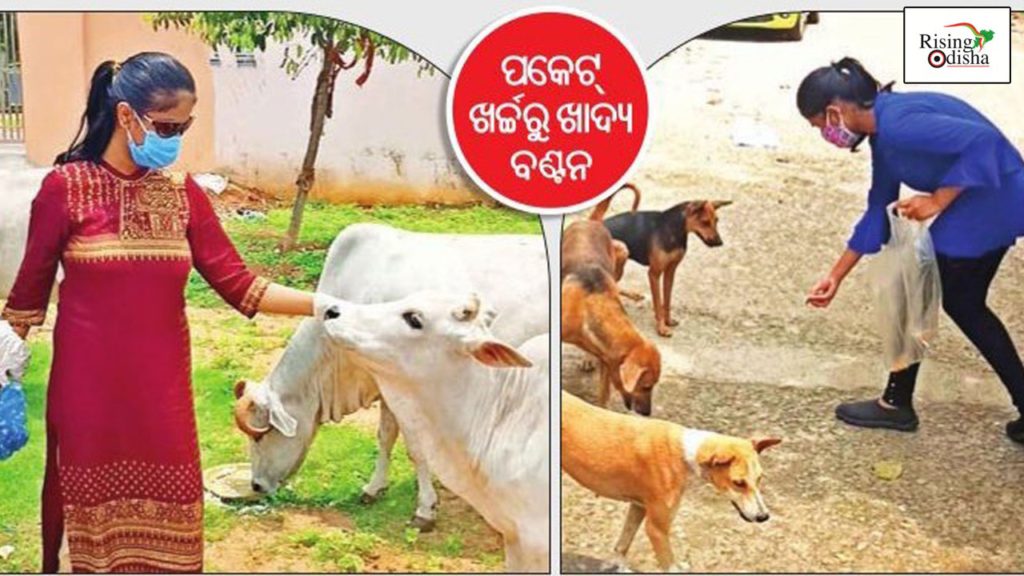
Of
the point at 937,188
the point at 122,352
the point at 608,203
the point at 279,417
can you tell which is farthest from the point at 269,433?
the point at 937,188

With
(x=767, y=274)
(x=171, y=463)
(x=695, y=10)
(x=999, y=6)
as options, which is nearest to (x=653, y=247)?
(x=767, y=274)

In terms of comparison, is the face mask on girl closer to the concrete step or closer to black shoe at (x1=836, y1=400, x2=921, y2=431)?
black shoe at (x1=836, y1=400, x2=921, y2=431)

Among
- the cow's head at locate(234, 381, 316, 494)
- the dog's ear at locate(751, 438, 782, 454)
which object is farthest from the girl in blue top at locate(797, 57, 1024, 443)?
the cow's head at locate(234, 381, 316, 494)

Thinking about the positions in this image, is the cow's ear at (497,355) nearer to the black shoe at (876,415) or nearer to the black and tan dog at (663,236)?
the black and tan dog at (663,236)

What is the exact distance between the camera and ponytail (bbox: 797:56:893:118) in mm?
3922

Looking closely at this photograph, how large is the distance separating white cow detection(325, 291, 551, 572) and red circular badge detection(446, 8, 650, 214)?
35 cm

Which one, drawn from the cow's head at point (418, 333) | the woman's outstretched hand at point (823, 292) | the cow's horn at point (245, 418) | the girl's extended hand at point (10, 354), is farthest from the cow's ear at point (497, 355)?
the girl's extended hand at point (10, 354)

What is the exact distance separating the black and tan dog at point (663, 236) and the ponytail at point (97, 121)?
1.26m

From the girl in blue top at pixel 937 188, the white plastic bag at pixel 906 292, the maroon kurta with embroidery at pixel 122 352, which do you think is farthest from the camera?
the white plastic bag at pixel 906 292

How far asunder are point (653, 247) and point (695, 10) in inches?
24.3

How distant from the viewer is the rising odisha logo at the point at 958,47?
3908 millimetres

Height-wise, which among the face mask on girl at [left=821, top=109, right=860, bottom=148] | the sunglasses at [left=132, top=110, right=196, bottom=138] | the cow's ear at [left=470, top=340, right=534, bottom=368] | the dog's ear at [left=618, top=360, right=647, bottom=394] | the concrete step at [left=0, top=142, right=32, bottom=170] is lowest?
the dog's ear at [left=618, top=360, right=647, bottom=394]

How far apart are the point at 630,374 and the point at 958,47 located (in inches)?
46.3

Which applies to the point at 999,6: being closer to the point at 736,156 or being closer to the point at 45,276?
the point at 736,156
